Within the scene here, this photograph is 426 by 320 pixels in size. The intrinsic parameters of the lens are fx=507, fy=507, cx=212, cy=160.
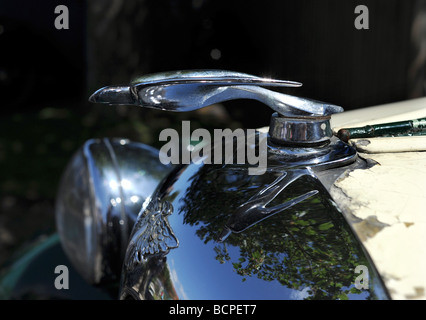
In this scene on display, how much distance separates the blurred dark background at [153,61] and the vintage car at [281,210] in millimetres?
3154

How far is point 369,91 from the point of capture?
574cm

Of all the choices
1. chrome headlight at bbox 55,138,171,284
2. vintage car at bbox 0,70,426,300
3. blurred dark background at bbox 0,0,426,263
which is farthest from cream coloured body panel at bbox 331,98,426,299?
blurred dark background at bbox 0,0,426,263

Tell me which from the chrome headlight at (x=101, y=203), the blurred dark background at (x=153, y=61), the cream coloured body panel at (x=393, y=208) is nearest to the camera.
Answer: the cream coloured body panel at (x=393, y=208)

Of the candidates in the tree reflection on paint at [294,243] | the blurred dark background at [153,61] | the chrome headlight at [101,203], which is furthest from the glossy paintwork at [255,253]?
the blurred dark background at [153,61]

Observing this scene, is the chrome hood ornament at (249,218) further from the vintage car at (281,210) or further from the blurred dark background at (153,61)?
the blurred dark background at (153,61)

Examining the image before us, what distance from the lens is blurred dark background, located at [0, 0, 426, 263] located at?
514 cm

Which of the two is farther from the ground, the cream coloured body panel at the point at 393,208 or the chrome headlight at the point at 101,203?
the cream coloured body panel at the point at 393,208

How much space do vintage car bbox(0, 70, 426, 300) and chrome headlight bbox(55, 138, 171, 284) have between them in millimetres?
319

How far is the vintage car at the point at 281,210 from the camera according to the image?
0.91m

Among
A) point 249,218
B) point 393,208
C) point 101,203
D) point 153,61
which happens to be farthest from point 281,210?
point 153,61

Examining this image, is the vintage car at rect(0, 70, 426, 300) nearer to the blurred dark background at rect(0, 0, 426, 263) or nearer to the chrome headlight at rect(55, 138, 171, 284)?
the chrome headlight at rect(55, 138, 171, 284)

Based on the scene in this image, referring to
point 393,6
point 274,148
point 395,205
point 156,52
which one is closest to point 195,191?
point 274,148

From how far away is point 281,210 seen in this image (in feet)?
3.31

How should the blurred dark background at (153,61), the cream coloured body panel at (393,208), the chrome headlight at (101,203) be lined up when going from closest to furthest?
the cream coloured body panel at (393,208) → the chrome headlight at (101,203) → the blurred dark background at (153,61)
